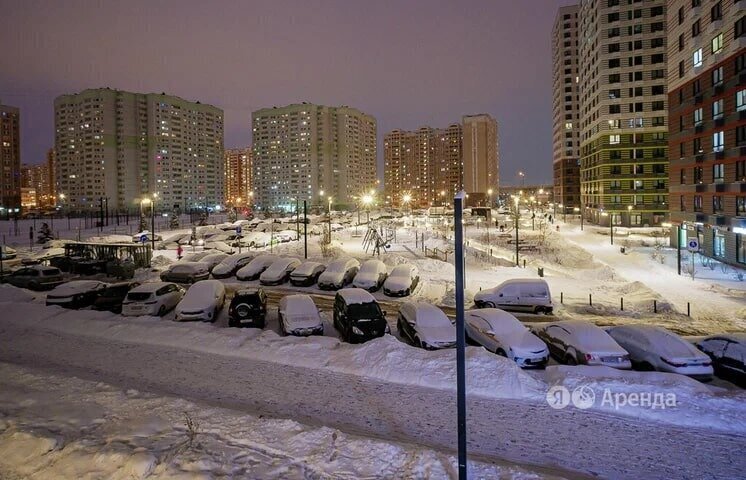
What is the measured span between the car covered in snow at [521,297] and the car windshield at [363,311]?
786 centimetres

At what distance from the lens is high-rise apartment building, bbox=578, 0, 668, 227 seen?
238 feet

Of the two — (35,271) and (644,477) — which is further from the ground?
(35,271)

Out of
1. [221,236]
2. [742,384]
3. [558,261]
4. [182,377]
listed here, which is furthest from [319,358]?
[221,236]

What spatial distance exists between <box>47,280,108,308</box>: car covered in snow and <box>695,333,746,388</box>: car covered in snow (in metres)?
24.9

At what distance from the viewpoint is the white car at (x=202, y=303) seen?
1967 cm

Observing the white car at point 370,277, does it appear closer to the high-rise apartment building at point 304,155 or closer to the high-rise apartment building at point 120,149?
the high-rise apartment building at point 120,149

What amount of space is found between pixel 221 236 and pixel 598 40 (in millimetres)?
63738

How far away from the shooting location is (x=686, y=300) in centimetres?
2578

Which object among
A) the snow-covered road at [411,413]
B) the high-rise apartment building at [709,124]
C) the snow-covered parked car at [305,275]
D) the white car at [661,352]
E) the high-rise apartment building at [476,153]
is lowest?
the snow-covered road at [411,413]

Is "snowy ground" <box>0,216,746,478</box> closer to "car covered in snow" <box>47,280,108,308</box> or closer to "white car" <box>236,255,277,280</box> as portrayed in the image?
"car covered in snow" <box>47,280,108,308</box>

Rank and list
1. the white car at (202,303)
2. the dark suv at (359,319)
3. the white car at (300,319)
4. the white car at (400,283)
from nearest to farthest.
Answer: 1. the dark suv at (359,319)
2. the white car at (300,319)
3. the white car at (202,303)
4. the white car at (400,283)

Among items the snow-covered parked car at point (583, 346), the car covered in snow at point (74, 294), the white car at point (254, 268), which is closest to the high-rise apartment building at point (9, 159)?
the white car at point (254, 268)

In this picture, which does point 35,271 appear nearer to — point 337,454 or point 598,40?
point 337,454

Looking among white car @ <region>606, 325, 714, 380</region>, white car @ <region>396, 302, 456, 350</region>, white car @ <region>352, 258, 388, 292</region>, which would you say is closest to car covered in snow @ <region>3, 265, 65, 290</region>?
white car @ <region>352, 258, 388, 292</region>
